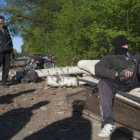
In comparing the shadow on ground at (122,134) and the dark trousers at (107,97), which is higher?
the dark trousers at (107,97)

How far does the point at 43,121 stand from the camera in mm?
4074

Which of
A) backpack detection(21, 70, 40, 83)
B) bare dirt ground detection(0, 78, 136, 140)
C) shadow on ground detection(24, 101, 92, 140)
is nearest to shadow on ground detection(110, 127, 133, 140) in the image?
bare dirt ground detection(0, 78, 136, 140)

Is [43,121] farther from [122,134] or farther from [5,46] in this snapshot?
[5,46]

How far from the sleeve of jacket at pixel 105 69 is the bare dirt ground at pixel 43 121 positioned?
89 cm

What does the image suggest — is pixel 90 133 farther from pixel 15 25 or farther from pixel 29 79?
pixel 15 25

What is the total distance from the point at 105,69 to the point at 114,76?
208mm

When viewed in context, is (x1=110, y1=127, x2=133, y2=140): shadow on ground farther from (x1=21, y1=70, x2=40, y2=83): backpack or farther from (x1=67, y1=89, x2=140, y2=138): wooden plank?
(x1=21, y1=70, x2=40, y2=83): backpack

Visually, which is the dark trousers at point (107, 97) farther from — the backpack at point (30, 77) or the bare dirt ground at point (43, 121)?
the backpack at point (30, 77)

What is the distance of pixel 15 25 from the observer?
896 inches

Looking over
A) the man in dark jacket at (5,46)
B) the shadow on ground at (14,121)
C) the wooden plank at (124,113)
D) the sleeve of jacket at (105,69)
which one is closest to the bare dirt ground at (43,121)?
the shadow on ground at (14,121)

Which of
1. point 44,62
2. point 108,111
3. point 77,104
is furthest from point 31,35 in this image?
point 108,111

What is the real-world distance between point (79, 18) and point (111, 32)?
2.05 m

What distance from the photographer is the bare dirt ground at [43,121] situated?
3367 mm

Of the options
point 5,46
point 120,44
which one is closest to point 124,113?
point 120,44
